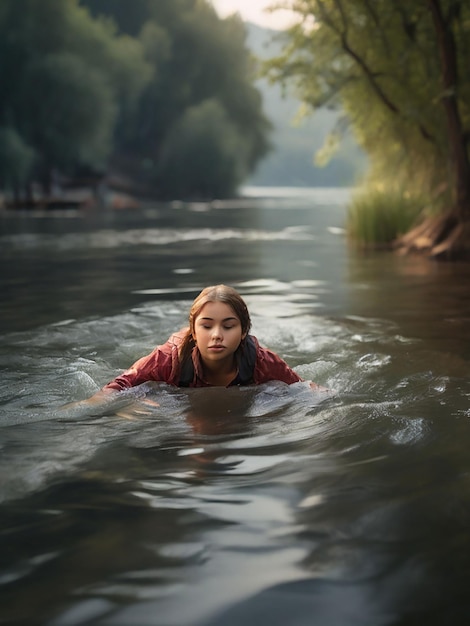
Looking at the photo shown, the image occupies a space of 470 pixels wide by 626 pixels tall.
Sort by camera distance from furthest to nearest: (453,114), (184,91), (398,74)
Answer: (184,91) < (398,74) < (453,114)

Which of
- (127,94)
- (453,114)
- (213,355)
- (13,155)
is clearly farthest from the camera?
(127,94)

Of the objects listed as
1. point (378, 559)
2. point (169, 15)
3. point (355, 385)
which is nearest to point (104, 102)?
point (169, 15)

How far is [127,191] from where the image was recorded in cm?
6331

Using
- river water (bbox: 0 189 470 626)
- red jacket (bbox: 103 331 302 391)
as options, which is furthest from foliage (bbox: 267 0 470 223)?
red jacket (bbox: 103 331 302 391)

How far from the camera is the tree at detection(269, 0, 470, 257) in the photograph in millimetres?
16375

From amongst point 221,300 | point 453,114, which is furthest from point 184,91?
point 221,300

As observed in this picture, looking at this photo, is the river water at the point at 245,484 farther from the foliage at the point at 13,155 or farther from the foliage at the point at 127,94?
the foliage at the point at 127,94

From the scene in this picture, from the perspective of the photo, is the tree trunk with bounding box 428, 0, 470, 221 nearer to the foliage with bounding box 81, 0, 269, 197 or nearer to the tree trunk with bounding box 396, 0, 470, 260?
the tree trunk with bounding box 396, 0, 470, 260

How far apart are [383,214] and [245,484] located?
1662cm

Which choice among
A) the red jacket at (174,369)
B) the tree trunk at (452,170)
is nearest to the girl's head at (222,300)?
the red jacket at (174,369)

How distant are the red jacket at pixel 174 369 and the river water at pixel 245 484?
13cm

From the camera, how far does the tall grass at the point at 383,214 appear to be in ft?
64.1

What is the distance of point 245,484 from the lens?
3.88m

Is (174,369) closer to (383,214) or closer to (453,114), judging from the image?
(453,114)
